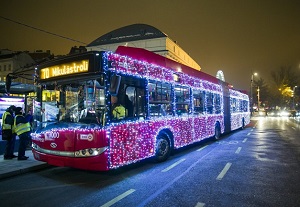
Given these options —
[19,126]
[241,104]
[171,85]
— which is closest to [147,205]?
[171,85]

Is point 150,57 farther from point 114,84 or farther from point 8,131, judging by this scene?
point 8,131

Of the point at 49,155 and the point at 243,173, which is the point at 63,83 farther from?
the point at 243,173

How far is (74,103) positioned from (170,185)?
3.15 metres

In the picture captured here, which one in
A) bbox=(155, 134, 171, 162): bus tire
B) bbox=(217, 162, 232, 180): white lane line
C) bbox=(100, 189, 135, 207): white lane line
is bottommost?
bbox=(100, 189, 135, 207): white lane line

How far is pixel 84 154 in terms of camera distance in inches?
233

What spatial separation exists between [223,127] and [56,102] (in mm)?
10886

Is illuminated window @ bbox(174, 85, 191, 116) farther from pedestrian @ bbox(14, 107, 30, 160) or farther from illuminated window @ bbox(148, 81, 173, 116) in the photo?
pedestrian @ bbox(14, 107, 30, 160)

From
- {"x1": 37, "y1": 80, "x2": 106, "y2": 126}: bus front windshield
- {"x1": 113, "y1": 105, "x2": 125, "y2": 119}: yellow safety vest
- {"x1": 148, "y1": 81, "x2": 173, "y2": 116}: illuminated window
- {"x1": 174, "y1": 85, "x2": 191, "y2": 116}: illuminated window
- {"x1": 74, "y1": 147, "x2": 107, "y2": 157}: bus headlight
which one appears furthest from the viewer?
{"x1": 174, "y1": 85, "x2": 191, "y2": 116}: illuminated window

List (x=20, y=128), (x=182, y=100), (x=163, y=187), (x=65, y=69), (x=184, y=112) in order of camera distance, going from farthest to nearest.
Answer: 1. (x=184, y=112)
2. (x=182, y=100)
3. (x=20, y=128)
4. (x=65, y=69)
5. (x=163, y=187)

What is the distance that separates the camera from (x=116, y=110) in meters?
6.29

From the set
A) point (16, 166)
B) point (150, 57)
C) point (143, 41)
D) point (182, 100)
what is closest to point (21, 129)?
point (16, 166)

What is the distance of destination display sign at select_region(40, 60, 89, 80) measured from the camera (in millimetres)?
6187

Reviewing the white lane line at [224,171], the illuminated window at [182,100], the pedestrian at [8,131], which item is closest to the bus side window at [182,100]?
the illuminated window at [182,100]

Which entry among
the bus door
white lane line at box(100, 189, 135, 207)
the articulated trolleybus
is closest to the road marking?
white lane line at box(100, 189, 135, 207)
